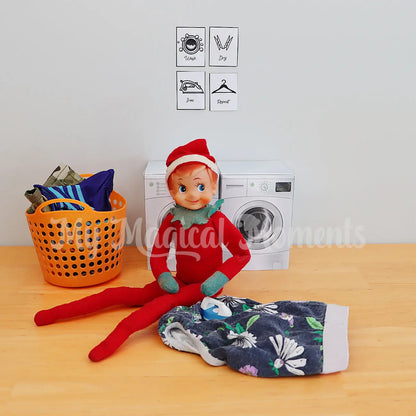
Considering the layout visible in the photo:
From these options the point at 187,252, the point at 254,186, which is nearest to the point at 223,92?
the point at 254,186

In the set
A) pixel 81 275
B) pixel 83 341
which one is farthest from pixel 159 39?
pixel 83 341

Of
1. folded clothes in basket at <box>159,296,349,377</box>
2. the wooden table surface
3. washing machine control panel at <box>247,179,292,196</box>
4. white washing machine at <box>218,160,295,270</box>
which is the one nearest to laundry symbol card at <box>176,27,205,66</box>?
white washing machine at <box>218,160,295,270</box>

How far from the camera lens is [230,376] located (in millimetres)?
1581

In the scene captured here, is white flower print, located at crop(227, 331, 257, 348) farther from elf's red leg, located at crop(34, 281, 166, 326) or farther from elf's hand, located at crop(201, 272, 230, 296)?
elf's red leg, located at crop(34, 281, 166, 326)

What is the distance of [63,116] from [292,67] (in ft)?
3.86

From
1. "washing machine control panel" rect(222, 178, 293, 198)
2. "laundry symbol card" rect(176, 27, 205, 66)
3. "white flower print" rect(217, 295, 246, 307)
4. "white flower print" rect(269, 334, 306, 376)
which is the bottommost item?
"white flower print" rect(269, 334, 306, 376)

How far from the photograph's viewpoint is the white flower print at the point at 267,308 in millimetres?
1866

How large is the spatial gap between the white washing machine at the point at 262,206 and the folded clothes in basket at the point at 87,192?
0.53 m

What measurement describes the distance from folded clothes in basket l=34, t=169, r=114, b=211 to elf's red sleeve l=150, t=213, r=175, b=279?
0.33 m

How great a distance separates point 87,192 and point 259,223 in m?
0.82

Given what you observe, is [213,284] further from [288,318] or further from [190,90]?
[190,90]

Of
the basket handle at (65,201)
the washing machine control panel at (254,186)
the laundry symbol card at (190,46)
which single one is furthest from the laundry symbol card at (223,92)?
the basket handle at (65,201)

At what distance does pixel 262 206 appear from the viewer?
7.54 feet

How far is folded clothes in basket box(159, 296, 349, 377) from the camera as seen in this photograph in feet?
5.18
